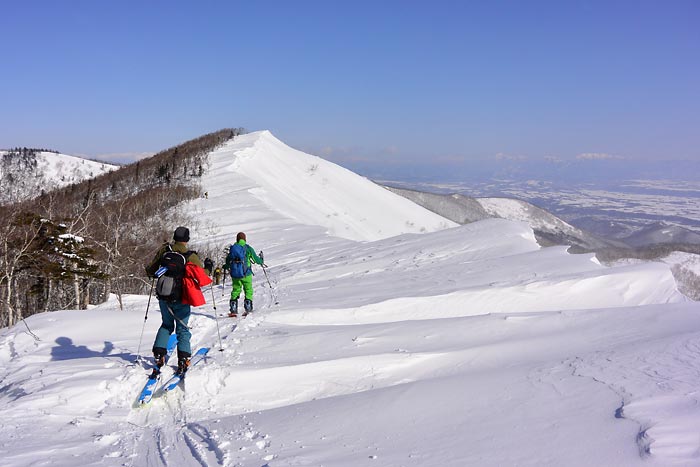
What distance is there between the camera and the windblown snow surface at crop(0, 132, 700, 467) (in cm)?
418

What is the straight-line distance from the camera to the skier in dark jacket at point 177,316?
20.6 ft

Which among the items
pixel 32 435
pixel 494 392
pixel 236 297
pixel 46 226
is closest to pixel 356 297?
pixel 236 297

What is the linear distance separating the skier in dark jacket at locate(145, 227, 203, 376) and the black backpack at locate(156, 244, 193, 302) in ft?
0.30

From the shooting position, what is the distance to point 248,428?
5.05 metres

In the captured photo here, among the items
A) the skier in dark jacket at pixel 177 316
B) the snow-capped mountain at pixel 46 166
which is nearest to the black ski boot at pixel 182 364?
the skier in dark jacket at pixel 177 316

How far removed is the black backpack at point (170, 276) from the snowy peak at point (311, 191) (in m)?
28.5

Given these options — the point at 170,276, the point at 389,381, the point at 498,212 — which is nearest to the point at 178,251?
the point at 170,276

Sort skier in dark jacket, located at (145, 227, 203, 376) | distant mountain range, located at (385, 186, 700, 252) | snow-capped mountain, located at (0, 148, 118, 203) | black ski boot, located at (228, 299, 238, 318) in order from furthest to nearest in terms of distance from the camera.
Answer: snow-capped mountain, located at (0, 148, 118, 203), distant mountain range, located at (385, 186, 700, 252), black ski boot, located at (228, 299, 238, 318), skier in dark jacket, located at (145, 227, 203, 376)

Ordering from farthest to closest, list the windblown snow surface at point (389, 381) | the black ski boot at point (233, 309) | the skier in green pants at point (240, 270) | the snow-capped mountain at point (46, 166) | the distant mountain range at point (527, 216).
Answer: the snow-capped mountain at point (46, 166)
the distant mountain range at point (527, 216)
the skier in green pants at point (240, 270)
the black ski boot at point (233, 309)
the windblown snow surface at point (389, 381)

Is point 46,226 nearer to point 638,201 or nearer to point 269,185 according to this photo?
point 269,185

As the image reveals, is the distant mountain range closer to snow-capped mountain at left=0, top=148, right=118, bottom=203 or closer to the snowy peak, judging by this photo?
the snowy peak

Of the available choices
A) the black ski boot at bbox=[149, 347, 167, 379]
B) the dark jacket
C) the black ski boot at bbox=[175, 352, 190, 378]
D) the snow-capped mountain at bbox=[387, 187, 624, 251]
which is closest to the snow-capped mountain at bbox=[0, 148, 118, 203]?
the snow-capped mountain at bbox=[387, 187, 624, 251]

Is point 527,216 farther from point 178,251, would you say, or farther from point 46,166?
point 46,166

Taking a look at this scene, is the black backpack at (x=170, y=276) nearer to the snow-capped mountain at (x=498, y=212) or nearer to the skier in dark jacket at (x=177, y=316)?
the skier in dark jacket at (x=177, y=316)
